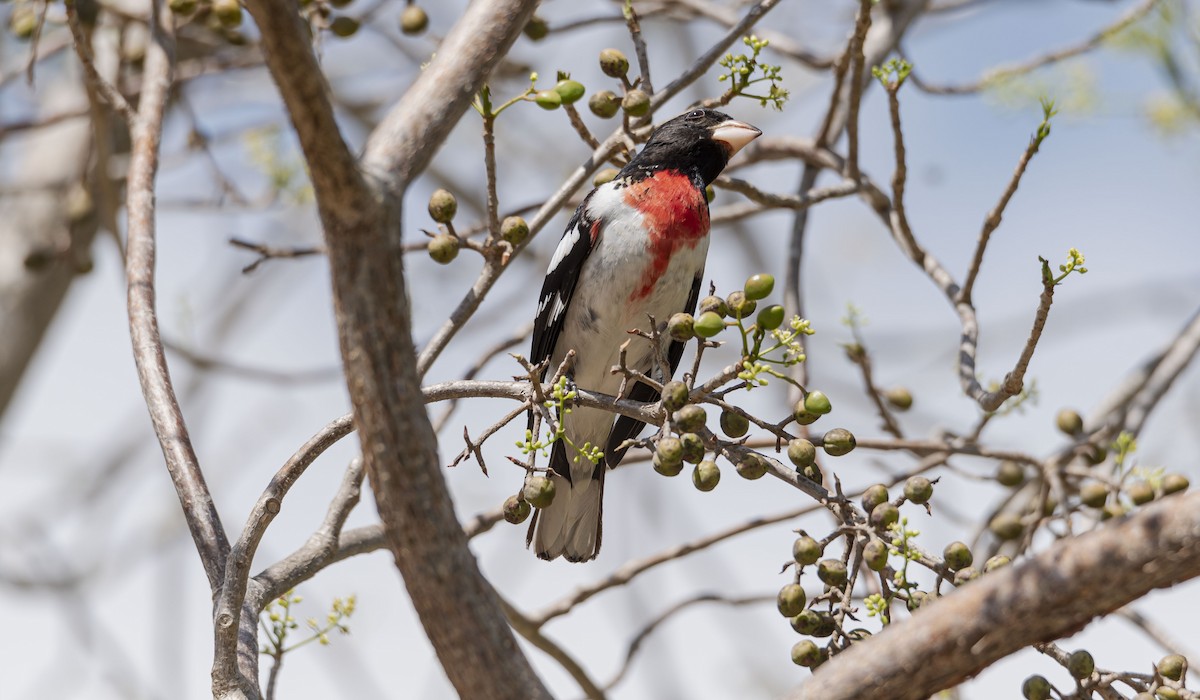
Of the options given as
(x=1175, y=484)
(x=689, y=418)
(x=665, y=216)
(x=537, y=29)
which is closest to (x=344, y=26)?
(x=537, y=29)

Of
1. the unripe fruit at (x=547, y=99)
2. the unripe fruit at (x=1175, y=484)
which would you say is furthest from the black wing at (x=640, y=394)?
the unripe fruit at (x=1175, y=484)

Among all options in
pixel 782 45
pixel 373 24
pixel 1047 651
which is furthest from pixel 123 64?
pixel 1047 651

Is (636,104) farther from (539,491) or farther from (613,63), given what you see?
(539,491)

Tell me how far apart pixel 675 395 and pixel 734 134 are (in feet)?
7.15

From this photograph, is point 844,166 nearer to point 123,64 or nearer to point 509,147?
point 123,64

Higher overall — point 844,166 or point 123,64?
point 123,64

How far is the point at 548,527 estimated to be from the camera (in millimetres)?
3857

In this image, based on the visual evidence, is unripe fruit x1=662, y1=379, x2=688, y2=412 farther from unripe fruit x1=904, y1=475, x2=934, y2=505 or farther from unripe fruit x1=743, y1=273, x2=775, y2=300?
unripe fruit x1=904, y1=475, x2=934, y2=505

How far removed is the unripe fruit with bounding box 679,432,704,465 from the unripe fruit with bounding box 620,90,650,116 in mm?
1064

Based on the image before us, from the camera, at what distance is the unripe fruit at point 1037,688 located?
216cm

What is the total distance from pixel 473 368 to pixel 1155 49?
117 inches

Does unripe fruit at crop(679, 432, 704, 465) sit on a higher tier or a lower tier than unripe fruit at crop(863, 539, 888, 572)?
higher

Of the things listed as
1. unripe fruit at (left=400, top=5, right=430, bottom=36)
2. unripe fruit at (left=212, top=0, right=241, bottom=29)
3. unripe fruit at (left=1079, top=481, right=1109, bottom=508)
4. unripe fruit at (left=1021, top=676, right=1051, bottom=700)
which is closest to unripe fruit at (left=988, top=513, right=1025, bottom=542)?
unripe fruit at (left=1079, top=481, right=1109, bottom=508)

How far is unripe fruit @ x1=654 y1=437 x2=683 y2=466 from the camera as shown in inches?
88.8
